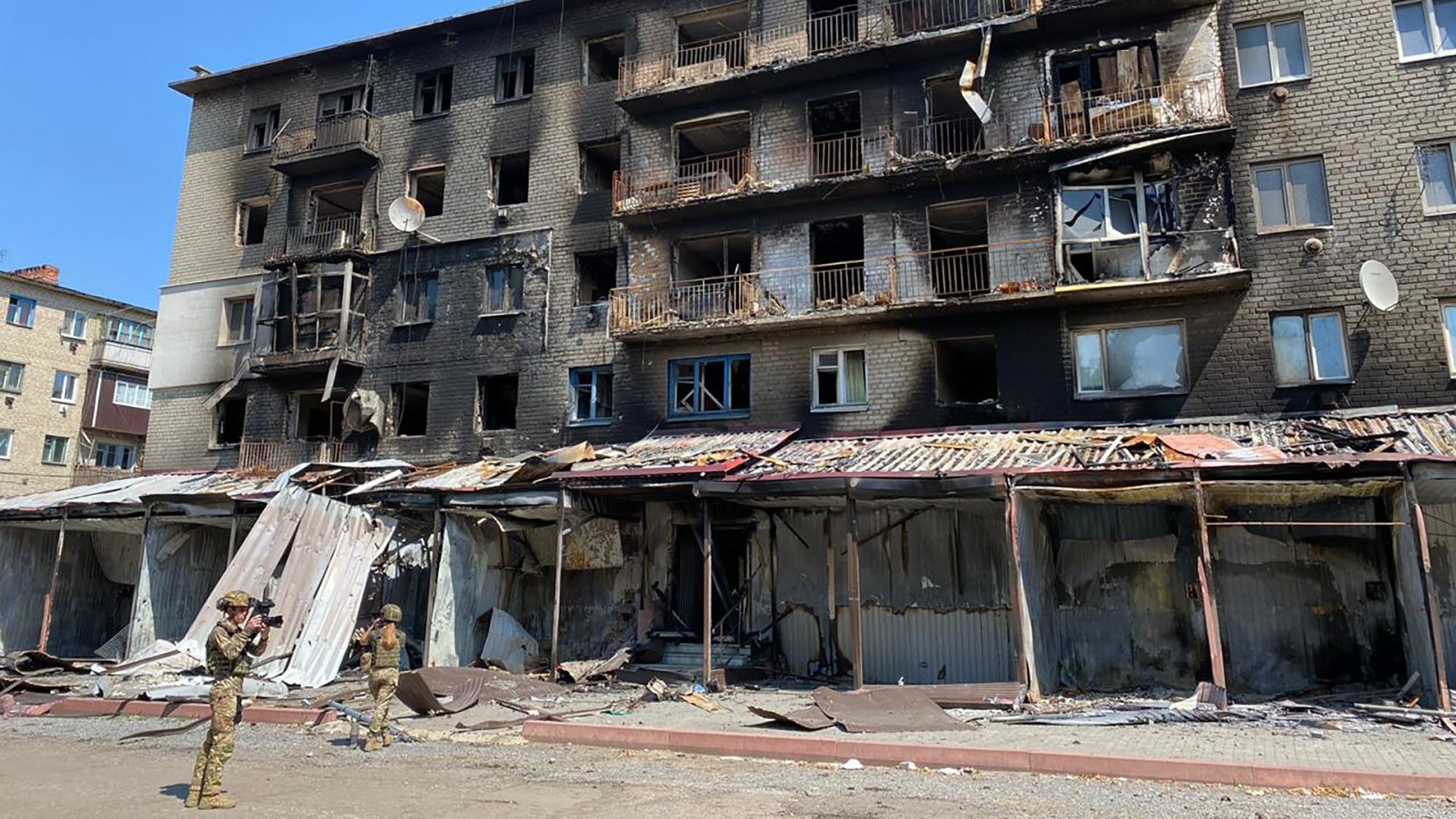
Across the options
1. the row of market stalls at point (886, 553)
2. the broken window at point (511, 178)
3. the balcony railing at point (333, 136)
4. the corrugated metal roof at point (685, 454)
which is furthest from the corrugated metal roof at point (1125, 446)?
the balcony railing at point (333, 136)

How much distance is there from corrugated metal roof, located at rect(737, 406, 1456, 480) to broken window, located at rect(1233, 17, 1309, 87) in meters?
7.00

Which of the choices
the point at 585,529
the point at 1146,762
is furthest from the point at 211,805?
the point at 585,529

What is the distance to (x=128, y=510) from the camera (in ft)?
67.9

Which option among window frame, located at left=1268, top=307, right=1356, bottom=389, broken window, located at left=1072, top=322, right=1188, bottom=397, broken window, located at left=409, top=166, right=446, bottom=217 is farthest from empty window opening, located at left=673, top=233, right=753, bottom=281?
window frame, located at left=1268, top=307, right=1356, bottom=389

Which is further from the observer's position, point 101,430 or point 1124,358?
point 101,430

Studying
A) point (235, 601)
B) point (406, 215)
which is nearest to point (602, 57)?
point (406, 215)

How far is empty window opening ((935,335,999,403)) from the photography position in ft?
63.0

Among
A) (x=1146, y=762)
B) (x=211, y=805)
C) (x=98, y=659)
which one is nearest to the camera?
(x=211, y=805)

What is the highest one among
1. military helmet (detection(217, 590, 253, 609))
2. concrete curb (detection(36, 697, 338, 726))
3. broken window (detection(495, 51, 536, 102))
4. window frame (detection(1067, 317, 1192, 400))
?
broken window (detection(495, 51, 536, 102))

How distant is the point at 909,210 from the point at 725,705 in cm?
1162

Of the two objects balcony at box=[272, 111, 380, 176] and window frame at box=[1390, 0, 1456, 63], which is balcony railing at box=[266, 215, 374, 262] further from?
window frame at box=[1390, 0, 1456, 63]

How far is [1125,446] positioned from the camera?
14.3 metres

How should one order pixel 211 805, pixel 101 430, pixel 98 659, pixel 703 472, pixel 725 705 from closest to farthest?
pixel 211 805 < pixel 725 705 < pixel 703 472 < pixel 98 659 < pixel 101 430

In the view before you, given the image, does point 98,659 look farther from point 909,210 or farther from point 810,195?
point 909,210
